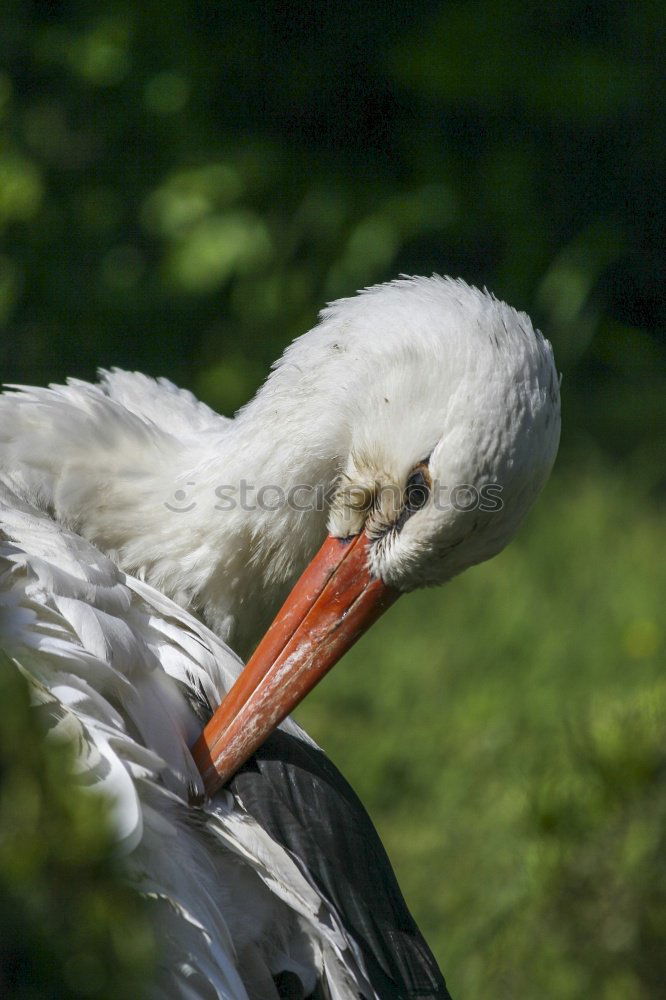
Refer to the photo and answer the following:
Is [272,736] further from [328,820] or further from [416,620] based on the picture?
[416,620]

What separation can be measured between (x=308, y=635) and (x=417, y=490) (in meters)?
0.29

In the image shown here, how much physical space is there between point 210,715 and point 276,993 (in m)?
0.45

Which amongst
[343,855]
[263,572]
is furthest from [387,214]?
[343,855]

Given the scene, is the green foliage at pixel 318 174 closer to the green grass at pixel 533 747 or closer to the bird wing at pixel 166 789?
the green grass at pixel 533 747

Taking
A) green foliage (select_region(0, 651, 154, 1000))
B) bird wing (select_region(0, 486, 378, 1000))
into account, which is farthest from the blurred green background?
green foliage (select_region(0, 651, 154, 1000))

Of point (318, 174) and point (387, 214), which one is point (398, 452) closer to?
point (387, 214)

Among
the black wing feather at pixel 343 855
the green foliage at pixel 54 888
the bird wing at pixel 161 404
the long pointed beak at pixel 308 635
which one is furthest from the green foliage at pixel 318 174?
the green foliage at pixel 54 888

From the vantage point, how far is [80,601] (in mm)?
1817

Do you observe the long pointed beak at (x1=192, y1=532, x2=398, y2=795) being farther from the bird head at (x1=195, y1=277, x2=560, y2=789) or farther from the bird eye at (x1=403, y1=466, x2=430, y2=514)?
the bird eye at (x1=403, y1=466, x2=430, y2=514)

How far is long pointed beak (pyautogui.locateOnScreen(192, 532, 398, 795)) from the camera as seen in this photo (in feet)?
6.32

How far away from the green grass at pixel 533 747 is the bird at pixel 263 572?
79 cm

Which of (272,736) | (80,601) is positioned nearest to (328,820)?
(272,736)

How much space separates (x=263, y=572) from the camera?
7.17 feet

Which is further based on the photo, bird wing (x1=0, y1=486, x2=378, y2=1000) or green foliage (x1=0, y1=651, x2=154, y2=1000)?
bird wing (x1=0, y1=486, x2=378, y2=1000)
